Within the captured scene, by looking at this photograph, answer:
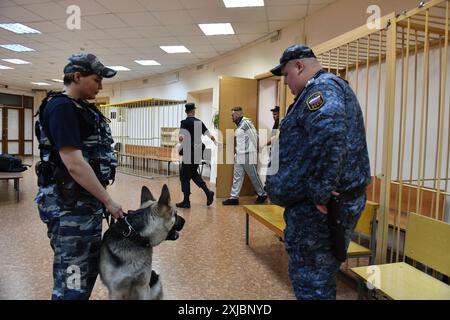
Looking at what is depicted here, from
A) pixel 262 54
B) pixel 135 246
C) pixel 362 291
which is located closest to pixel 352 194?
pixel 362 291

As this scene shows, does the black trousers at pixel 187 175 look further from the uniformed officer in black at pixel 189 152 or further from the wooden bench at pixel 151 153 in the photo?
the wooden bench at pixel 151 153

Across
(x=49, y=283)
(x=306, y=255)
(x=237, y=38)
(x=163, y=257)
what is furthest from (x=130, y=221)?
(x=237, y=38)

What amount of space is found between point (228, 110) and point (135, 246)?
414 cm

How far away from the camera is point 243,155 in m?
4.88

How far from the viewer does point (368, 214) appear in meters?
2.16

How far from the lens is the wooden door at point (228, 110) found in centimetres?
516

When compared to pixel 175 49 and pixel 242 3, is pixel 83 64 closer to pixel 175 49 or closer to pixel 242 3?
pixel 242 3

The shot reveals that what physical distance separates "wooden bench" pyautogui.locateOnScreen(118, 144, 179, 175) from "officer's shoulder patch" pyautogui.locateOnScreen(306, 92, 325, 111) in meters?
6.30

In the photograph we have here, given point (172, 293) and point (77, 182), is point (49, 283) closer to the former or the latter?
point (172, 293)

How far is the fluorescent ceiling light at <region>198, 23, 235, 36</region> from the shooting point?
526 cm

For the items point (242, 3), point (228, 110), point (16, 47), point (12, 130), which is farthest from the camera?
point (12, 130)

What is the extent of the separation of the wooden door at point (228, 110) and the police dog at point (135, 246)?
3912 mm

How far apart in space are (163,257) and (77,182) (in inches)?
65.6

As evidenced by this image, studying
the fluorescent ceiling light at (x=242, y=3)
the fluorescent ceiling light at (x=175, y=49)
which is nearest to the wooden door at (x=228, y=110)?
the fluorescent ceiling light at (x=242, y=3)
